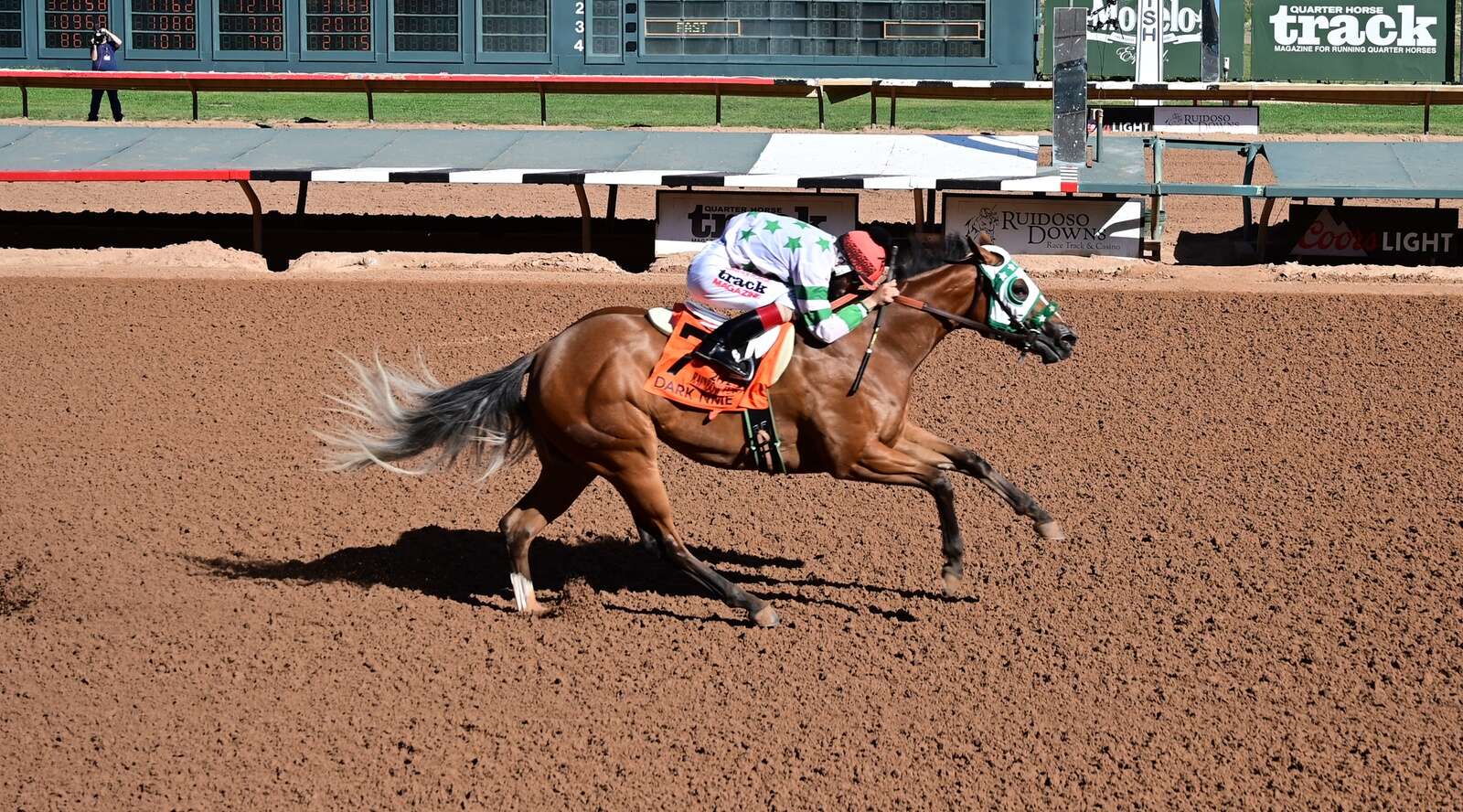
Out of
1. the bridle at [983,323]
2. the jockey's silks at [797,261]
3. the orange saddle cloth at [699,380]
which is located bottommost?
the orange saddle cloth at [699,380]

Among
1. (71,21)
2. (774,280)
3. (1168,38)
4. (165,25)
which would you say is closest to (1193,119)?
(1168,38)

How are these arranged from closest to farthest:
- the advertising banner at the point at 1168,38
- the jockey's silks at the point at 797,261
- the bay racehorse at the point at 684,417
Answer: the jockey's silks at the point at 797,261 < the bay racehorse at the point at 684,417 < the advertising banner at the point at 1168,38

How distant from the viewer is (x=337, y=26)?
24734mm

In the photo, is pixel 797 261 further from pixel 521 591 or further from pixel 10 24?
pixel 10 24

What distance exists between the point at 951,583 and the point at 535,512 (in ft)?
6.28

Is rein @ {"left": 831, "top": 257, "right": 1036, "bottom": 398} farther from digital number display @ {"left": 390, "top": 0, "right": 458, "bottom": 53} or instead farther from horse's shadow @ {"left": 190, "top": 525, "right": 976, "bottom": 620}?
digital number display @ {"left": 390, "top": 0, "right": 458, "bottom": 53}

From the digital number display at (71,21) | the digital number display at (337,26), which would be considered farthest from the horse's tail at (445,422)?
the digital number display at (71,21)

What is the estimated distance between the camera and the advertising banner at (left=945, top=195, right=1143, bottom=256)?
14609 millimetres

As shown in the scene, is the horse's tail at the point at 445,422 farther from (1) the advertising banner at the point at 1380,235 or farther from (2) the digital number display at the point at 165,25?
(2) the digital number display at the point at 165,25

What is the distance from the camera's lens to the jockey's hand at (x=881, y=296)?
23.0 ft

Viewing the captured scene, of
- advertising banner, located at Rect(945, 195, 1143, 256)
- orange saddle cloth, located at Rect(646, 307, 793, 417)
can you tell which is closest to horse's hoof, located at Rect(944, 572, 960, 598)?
orange saddle cloth, located at Rect(646, 307, 793, 417)

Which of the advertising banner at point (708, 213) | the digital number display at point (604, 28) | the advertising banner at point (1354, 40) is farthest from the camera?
the digital number display at point (604, 28)

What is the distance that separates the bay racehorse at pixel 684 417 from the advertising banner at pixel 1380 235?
29.0 ft

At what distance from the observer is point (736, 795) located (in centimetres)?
538
